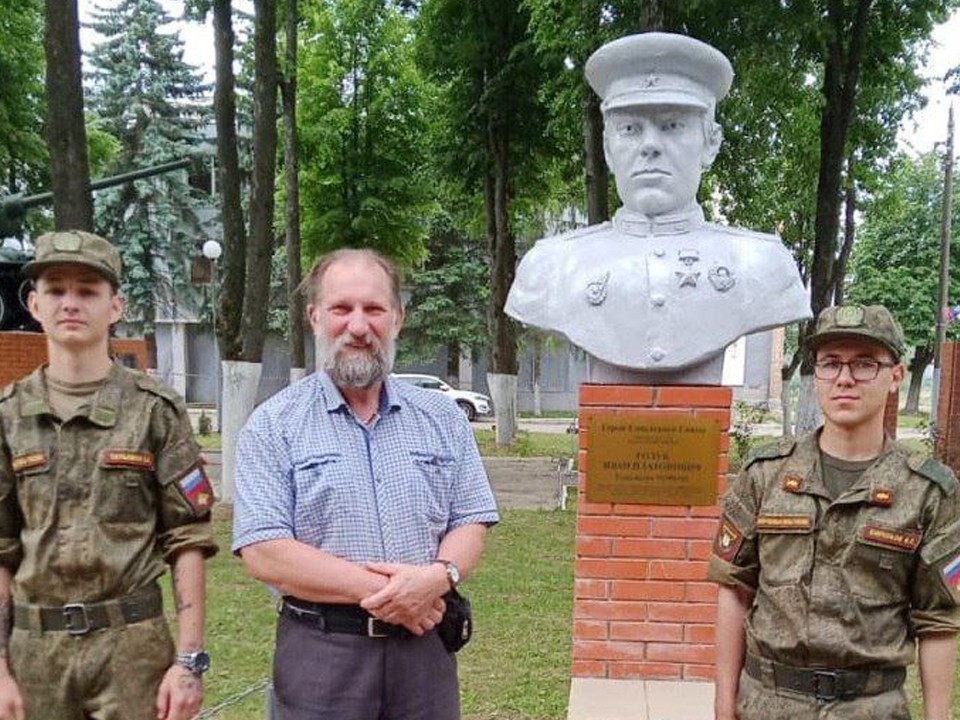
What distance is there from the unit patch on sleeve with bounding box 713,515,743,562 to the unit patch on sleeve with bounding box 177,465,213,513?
1.23 meters

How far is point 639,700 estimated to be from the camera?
3.60m

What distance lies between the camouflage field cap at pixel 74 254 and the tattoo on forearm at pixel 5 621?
0.77 meters

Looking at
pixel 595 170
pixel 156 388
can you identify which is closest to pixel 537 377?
pixel 595 170

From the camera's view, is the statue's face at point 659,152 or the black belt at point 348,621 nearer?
the black belt at point 348,621

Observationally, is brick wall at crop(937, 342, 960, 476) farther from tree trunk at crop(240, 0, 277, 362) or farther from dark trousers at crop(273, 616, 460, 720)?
dark trousers at crop(273, 616, 460, 720)

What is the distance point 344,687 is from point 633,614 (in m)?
1.90

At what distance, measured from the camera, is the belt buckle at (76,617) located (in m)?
2.17

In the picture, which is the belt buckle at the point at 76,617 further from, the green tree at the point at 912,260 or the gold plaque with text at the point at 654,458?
Answer: the green tree at the point at 912,260

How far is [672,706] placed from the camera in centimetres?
355

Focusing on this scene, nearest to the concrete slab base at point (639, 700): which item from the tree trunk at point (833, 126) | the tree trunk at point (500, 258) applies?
the tree trunk at point (833, 126)

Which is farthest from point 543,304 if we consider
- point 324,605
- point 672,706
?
point 324,605

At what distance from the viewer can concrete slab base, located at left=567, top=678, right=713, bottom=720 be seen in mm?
3477

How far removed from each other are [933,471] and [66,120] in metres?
6.37

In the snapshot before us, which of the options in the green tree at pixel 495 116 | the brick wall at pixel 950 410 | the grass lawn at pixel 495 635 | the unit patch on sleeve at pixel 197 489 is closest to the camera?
the unit patch on sleeve at pixel 197 489
